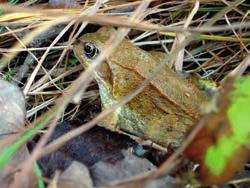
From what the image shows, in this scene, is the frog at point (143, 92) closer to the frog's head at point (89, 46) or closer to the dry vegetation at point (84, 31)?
the frog's head at point (89, 46)

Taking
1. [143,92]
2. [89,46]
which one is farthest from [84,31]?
[143,92]

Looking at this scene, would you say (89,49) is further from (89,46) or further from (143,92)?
(143,92)

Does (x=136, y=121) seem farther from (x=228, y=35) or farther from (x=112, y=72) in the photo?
(x=228, y=35)

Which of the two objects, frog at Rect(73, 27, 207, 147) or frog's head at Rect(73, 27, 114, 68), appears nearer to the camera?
frog at Rect(73, 27, 207, 147)

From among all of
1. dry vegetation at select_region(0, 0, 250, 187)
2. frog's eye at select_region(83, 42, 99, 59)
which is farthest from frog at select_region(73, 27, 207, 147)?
dry vegetation at select_region(0, 0, 250, 187)

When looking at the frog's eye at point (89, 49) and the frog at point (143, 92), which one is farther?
the frog's eye at point (89, 49)

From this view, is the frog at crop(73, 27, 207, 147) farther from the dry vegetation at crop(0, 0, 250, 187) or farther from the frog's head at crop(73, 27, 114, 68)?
the dry vegetation at crop(0, 0, 250, 187)

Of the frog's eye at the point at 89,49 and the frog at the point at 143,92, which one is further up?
the frog's eye at the point at 89,49

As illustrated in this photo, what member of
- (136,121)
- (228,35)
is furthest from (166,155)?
(228,35)

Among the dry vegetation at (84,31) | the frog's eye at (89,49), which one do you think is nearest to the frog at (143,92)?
the frog's eye at (89,49)
